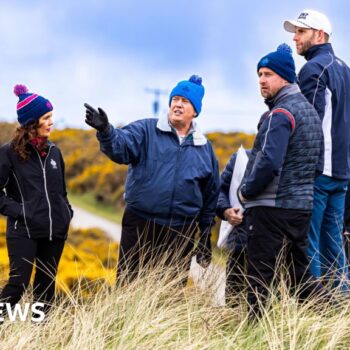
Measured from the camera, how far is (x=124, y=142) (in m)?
5.36

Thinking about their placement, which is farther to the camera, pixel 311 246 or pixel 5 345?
pixel 311 246

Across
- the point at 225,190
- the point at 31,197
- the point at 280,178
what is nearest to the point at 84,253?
the point at 225,190

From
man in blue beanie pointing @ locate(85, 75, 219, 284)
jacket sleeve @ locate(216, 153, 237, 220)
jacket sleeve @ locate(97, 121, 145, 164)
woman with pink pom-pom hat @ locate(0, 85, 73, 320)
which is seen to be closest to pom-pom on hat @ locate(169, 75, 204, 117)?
man in blue beanie pointing @ locate(85, 75, 219, 284)

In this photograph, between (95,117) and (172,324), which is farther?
(95,117)

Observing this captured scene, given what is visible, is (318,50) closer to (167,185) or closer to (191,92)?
(191,92)

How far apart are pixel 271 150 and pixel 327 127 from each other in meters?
0.71

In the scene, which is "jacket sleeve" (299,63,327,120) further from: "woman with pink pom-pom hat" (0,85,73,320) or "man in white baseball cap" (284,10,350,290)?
"woman with pink pom-pom hat" (0,85,73,320)

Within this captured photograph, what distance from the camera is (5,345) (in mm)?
4426

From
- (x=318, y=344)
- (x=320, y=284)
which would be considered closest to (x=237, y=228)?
(x=320, y=284)

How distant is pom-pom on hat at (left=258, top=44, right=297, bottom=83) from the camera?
16.6 feet

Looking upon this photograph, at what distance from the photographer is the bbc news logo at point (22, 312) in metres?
4.94

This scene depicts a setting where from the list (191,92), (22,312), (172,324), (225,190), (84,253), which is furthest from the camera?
(84,253)

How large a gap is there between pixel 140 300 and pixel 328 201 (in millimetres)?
1557

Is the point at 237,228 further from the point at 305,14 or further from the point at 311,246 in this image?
the point at 305,14
